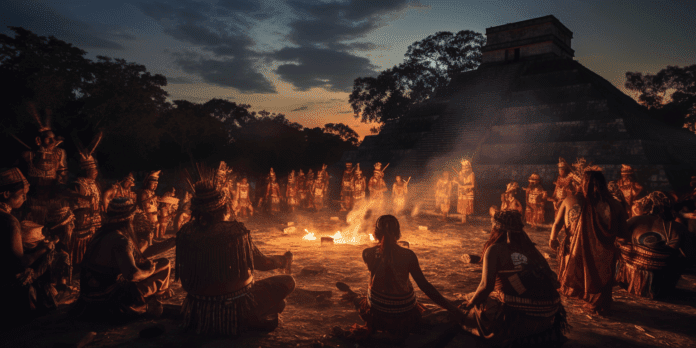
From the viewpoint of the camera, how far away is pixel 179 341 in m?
3.48

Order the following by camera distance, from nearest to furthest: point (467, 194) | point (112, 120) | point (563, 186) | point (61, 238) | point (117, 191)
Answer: point (61, 238)
point (117, 191)
point (563, 186)
point (467, 194)
point (112, 120)

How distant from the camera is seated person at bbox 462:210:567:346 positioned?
3242 mm

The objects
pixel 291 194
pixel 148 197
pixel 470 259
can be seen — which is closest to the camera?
pixel 470 259

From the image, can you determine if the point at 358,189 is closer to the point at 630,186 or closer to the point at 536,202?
the point at 536,202

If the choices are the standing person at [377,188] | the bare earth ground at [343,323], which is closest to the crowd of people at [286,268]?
the bare earth ground at [343,323]

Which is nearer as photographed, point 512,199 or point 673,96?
point 512,199

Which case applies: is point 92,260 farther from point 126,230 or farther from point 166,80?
point 166,80

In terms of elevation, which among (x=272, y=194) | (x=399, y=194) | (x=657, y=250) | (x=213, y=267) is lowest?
(x=213, y=267)

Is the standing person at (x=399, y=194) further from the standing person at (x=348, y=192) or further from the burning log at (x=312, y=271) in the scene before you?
the burning log at (x=312, y=271)

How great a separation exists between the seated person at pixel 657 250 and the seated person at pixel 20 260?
8321 mm

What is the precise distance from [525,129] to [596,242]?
53.3ft

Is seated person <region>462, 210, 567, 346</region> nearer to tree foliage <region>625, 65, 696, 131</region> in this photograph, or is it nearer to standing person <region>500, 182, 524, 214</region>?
standing person <region>500, 182, 524, 214</region>

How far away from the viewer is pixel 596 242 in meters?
4.82

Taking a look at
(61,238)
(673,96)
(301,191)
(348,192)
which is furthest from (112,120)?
(673,96)
